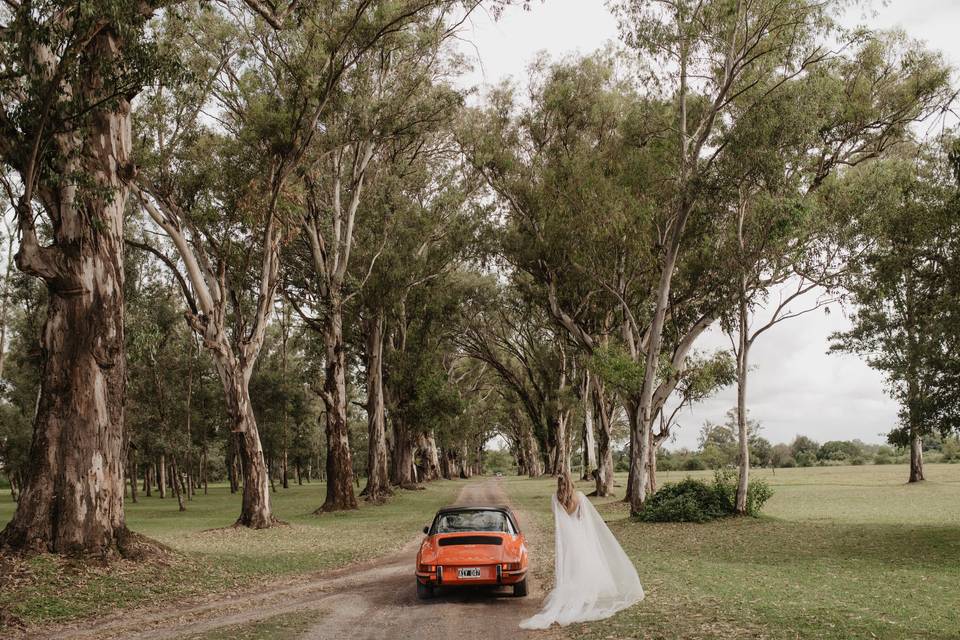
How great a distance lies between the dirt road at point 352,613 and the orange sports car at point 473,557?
33 cm

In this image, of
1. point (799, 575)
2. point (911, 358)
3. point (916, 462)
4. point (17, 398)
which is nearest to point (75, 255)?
point (799, 575)

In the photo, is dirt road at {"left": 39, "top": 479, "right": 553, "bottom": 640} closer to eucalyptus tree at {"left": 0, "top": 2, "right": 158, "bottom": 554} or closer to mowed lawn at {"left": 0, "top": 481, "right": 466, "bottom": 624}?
mowed lawn at {"left": 0, "top": 481, "right": 466, "bottom": 624}

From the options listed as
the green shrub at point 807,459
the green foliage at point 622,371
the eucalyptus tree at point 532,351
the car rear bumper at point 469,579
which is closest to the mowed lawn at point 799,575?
the car rear bumper at point 469,579

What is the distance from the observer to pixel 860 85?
23.2 metres

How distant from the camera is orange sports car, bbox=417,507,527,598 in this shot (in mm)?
10375

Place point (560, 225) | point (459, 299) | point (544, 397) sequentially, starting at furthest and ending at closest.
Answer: point (544, 397), point (459, 299), point (560, 225)

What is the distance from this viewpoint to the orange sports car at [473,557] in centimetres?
1038

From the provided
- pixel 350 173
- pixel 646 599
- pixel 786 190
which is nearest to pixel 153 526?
pixel 350 173

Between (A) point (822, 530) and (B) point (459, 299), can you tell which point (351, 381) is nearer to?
(B) point (459, 299)

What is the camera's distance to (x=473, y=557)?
34.5 feet

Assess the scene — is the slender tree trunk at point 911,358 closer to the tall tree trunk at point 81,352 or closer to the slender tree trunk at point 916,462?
the tall tree trunk at point 81,352

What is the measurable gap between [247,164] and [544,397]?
28.2 metres

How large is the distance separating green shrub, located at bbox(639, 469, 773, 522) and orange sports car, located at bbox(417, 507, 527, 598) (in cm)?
1276

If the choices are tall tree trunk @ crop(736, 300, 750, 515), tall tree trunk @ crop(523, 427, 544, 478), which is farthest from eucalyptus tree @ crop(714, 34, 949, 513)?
tall tree trunk @ crop(523, 427, 544, 478)
